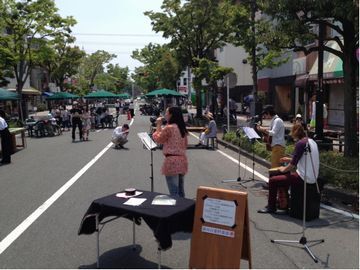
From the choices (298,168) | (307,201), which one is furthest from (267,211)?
(298,168)

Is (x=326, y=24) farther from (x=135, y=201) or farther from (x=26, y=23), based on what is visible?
(x=26, y=23)

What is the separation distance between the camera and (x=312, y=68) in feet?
88.2

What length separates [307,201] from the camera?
23.8 ft

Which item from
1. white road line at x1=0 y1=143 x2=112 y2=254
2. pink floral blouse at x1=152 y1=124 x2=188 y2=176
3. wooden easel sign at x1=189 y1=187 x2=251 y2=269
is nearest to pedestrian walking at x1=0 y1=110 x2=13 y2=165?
white road line at x1=0 y1=143 x2=112 y2=254

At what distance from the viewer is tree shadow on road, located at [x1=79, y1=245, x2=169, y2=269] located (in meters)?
5.29

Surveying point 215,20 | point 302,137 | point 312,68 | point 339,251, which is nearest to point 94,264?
point 339,251

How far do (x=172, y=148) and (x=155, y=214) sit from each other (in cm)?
229

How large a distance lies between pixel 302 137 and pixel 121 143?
39.3 feet

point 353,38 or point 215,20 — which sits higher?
point 215,20

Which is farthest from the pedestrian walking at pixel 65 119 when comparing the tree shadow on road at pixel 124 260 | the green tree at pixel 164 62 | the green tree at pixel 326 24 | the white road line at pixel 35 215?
the tree shadow on road at pixel 124 260

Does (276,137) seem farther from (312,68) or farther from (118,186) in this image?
(312,68)

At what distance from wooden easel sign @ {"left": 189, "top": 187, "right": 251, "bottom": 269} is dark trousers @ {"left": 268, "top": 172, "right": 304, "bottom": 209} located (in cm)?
295

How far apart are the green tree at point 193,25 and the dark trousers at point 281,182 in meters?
23.7

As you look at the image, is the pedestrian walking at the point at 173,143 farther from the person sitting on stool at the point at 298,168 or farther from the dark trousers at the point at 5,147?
the dark trousers at the point at 5,147
